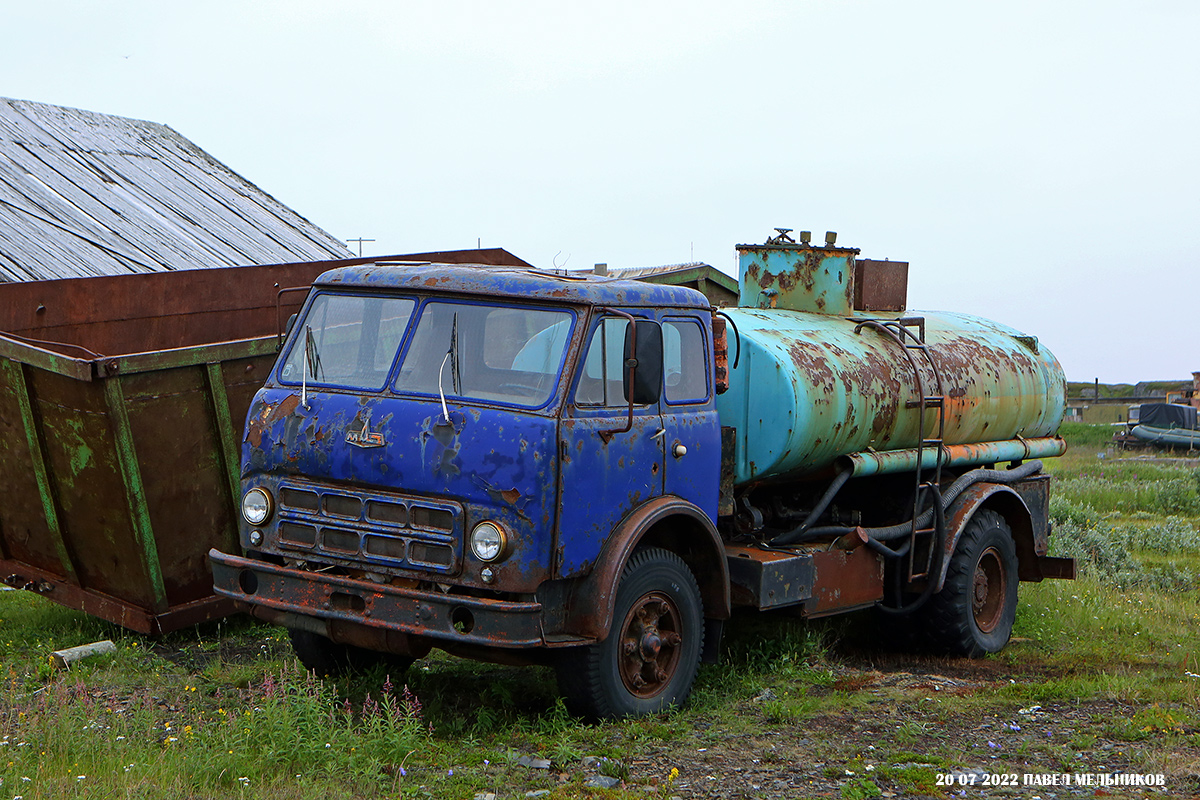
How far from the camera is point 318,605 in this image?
18.6 feet

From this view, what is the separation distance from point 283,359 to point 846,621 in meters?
4.85

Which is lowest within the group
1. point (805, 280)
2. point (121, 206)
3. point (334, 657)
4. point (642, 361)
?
point (334, 657)

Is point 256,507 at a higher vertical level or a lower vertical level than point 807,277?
lower

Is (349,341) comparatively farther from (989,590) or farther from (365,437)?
(989,590)

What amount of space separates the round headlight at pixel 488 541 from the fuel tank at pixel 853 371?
2.19m

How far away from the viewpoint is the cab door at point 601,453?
557 cm

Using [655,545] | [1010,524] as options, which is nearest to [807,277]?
[1010,524]

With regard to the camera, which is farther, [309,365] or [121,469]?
[121,469]

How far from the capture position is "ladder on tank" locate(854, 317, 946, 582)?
8.00m

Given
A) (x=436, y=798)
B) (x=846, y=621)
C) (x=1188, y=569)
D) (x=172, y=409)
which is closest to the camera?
(x=436, y=798)

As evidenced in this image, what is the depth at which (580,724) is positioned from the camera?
230 inches

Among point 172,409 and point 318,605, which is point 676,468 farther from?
point 172,409

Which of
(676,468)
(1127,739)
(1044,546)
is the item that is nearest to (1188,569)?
(1044,546)

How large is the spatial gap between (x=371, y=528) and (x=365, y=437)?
43cm
